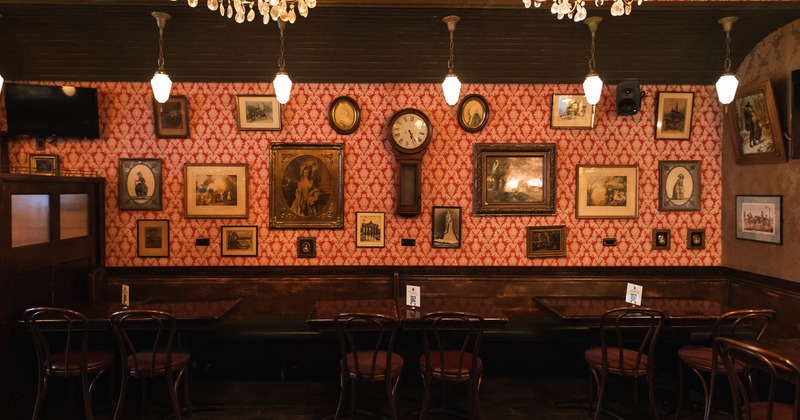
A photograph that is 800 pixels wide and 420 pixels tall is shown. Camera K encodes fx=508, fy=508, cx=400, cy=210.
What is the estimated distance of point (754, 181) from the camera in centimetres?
561

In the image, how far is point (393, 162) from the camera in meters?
6.07

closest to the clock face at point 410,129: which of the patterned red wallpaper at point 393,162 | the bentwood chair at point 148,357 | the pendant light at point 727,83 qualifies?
the patterned red wallpaper at point 393,162

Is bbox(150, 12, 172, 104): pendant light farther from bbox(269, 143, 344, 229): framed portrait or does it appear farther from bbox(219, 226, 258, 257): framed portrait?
bbox(219, 226, 258, 257): framed portrait

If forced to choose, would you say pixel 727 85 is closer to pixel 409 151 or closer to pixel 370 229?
pixel 409 151

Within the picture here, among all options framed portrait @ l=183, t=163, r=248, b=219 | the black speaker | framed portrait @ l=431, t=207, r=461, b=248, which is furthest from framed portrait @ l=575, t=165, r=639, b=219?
framed portrait @ l=183, t=163, r=248, b=219

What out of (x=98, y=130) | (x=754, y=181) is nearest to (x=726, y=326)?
(x=754, y=181)

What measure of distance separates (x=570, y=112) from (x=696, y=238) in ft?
7.12

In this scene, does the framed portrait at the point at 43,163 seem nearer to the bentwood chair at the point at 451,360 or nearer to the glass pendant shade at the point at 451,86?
the glass pendant shade at the point at 451,86

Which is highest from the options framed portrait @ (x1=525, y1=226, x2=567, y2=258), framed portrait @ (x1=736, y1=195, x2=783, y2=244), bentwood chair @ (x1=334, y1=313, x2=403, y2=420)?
framed portrait @ (x1=736, y1=195, x2=783, y2=244)

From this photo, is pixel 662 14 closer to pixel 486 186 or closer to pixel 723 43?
pixel 723 43

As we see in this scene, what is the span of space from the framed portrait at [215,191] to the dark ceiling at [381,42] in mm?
1055

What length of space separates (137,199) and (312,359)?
2.78 metres

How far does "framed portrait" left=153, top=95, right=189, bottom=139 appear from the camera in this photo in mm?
5944

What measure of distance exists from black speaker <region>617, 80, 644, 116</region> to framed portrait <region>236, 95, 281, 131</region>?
4000mm
